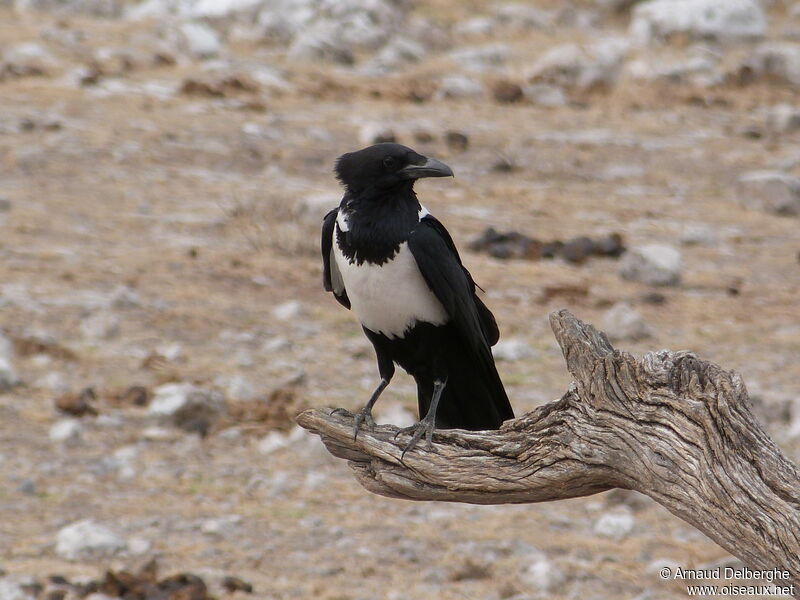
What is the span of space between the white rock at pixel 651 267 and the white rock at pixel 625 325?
136 cm

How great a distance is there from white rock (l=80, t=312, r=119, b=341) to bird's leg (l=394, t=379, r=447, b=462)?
14.2ft

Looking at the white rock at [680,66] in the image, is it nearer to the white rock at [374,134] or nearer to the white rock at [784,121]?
the white rock at [784,121]

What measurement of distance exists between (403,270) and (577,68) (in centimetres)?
1340

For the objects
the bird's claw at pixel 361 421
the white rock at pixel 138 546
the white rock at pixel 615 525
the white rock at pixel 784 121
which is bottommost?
the white rock at pixel 138 546

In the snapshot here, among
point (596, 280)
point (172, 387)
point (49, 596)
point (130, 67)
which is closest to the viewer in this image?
point (49, 596)

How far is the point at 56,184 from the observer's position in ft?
40.5

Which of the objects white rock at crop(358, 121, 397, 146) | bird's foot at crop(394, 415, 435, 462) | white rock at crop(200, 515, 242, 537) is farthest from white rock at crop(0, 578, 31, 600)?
white rock at crop(358, 121, 397, 146)

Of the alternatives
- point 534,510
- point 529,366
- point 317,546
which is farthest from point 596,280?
point 317,546

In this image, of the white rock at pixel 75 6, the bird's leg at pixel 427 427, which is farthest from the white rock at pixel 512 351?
the white rock at pixel 75 6

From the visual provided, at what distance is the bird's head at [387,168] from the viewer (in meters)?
5.16

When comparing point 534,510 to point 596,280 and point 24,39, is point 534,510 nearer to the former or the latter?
point 596,280

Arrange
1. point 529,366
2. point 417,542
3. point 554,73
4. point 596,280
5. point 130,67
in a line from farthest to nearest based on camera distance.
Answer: point 554,73 → point 130,67 → point 596,280 → point 529,366 → point 417,542

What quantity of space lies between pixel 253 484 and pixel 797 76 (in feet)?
42.9

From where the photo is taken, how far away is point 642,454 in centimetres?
388
